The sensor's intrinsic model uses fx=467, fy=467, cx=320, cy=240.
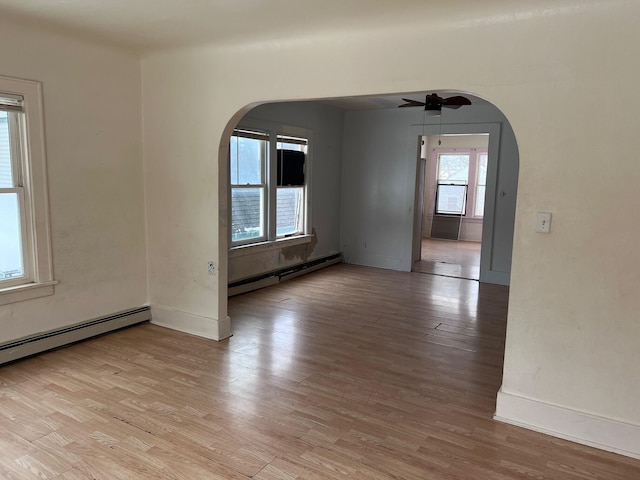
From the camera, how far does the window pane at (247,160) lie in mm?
5629

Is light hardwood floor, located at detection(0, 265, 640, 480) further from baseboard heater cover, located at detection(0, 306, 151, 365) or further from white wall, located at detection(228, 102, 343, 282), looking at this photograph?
white wall, located at detection(228, 102, 343, 282)

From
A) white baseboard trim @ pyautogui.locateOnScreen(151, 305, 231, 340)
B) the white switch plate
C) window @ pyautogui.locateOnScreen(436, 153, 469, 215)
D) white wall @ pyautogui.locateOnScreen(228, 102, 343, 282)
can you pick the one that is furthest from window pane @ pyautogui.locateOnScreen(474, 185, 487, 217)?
the white switch plate

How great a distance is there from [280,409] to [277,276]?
11.4 feet

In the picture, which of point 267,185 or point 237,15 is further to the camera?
point 267,185

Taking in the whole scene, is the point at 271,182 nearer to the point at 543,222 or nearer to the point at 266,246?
the point at 266,246

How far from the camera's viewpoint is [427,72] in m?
2.96

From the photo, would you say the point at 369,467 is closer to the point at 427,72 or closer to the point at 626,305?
the point at 626,305

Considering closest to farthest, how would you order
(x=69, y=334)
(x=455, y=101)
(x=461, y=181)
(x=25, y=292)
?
(x=25, y=292), (x=69, y=334), (x=455, y=101), (x=461, y=181)

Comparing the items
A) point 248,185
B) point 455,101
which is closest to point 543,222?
point 455,101

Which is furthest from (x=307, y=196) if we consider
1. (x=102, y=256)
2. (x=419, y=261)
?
(x=102, y=256)

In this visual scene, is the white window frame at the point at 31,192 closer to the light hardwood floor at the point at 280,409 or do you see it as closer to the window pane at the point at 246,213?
the light hardwood floor at the point at 280,409

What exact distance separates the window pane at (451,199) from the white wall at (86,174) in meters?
8.54

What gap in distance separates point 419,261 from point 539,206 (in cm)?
566

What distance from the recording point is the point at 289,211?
6.90m
